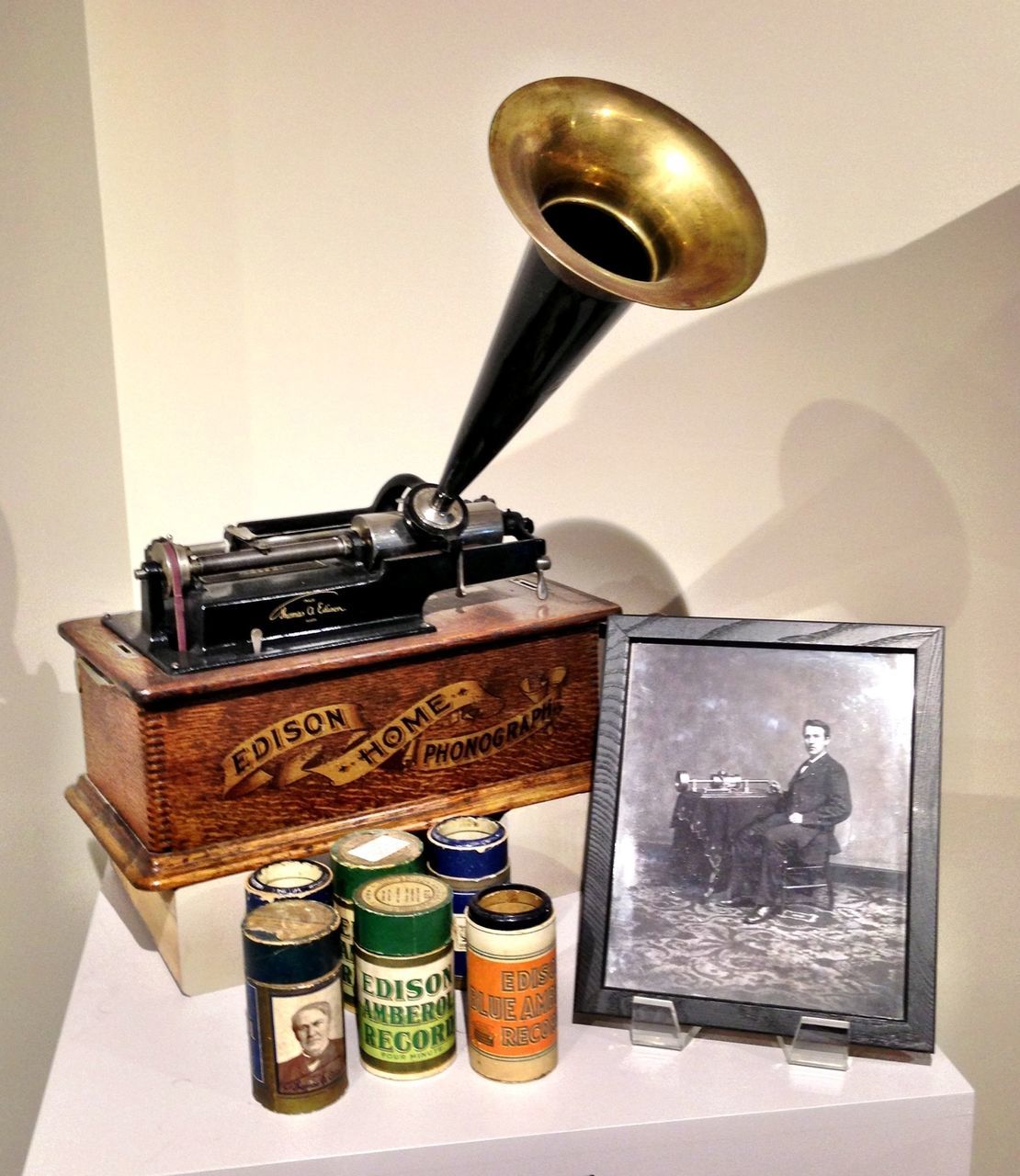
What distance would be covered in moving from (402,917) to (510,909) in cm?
11

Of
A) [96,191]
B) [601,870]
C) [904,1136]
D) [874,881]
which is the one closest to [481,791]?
[601,870]

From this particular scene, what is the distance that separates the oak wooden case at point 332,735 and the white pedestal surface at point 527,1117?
0.64ft

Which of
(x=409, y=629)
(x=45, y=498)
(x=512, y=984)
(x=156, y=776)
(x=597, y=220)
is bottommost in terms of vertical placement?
(x=512, y=984)

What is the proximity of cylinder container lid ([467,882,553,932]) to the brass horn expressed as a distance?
1.62 ft

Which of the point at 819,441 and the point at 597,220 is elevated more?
the point at 597,220

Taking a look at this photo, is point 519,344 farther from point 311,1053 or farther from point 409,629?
point 311,1053

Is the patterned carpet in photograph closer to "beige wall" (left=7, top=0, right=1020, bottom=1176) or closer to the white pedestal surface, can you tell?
the white pedestal surface

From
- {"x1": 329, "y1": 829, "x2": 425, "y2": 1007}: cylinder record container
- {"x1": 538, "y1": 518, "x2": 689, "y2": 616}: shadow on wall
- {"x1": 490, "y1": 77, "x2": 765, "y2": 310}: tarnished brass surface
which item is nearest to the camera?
{"x1": 329, "y1": 829, "x2": 425, "y2": 1007}: cylinder record container

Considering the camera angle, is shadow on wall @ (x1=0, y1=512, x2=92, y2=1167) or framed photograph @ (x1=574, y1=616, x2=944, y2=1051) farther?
shadow on wall @ (x1=0, y1=512, x2=92, y2=1167)

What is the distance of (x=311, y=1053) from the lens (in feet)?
3.48

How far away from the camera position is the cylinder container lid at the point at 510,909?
108 cm

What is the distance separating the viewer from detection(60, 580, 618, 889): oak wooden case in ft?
3.94

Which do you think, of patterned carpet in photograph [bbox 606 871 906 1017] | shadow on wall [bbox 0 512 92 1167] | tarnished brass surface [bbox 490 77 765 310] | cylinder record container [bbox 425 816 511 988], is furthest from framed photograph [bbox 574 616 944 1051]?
shadow on wall [bbox 0 512 92 1167]

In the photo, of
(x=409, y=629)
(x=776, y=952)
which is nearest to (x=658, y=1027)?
(x=776, y=952)
